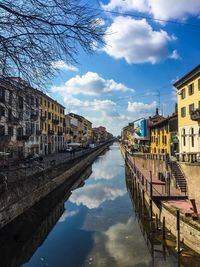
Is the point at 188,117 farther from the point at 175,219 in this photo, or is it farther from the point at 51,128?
the point at 51,128

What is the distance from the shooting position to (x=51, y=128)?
246 feet

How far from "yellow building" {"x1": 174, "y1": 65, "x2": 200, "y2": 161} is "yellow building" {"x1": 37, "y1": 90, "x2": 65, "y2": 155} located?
29.8 meters

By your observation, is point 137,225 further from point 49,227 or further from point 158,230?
point 49,227

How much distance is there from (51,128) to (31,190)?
176 feet

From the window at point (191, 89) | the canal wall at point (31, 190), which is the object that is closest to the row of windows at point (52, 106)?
the canal wall at point (31, 190)

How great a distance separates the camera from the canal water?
17.8 metres

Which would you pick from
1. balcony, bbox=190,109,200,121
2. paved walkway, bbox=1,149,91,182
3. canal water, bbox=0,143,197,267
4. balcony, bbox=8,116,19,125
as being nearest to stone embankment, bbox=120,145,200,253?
canal water, bbox=0,143,197,267

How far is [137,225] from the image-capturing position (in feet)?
80.7

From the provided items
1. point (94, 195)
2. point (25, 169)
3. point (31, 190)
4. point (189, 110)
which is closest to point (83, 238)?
point (31, 190)

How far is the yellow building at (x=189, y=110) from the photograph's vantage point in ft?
110

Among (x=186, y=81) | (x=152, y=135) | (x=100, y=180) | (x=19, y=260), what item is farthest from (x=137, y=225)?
(x=152, y=135)

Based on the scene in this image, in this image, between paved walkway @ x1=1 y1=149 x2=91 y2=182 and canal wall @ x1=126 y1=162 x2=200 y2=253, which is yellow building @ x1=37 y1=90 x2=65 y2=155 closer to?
paved walkway @ x1=1 y1=149 x2=91 y2=182

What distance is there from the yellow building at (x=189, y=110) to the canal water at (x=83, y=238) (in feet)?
30.1

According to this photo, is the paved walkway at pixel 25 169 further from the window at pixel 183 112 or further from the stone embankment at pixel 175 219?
the window at pixel 183 112
